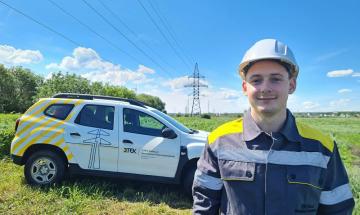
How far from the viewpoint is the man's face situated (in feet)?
6.00

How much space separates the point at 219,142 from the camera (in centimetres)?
196

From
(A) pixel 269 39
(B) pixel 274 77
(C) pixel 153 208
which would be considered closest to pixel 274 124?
(B) pixel 274 77

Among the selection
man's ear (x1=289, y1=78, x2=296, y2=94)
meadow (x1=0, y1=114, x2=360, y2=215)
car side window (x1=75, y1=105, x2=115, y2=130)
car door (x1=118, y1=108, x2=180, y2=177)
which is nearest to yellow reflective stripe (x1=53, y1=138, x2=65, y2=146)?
car side window (x1=75, y1=105, x2=115, y2=130)

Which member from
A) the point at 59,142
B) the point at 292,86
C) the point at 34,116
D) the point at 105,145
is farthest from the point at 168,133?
the point at 292,86

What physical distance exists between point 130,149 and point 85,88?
225 ft

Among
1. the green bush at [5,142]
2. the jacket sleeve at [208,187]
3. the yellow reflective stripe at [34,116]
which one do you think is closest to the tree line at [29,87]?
the green bush at [5,142]

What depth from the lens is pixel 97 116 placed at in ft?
22.4

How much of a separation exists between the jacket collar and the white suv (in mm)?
4455

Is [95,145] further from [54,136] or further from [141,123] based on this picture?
[141,123]

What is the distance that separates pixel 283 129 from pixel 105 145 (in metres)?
5.19

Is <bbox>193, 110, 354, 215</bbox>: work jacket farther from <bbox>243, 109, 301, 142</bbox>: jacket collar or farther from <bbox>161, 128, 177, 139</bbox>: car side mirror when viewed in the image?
<bbox>161, 128, 177, 139</bbox>: car side mirror

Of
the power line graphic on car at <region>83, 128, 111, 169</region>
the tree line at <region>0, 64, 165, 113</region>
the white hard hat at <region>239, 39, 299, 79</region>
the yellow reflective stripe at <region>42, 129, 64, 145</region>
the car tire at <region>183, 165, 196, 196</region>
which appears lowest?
the car tire at <region>183, 165, 196, 196</region>

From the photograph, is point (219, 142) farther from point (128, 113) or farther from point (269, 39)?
point (128, 113)

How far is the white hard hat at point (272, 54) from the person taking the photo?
1830mm
